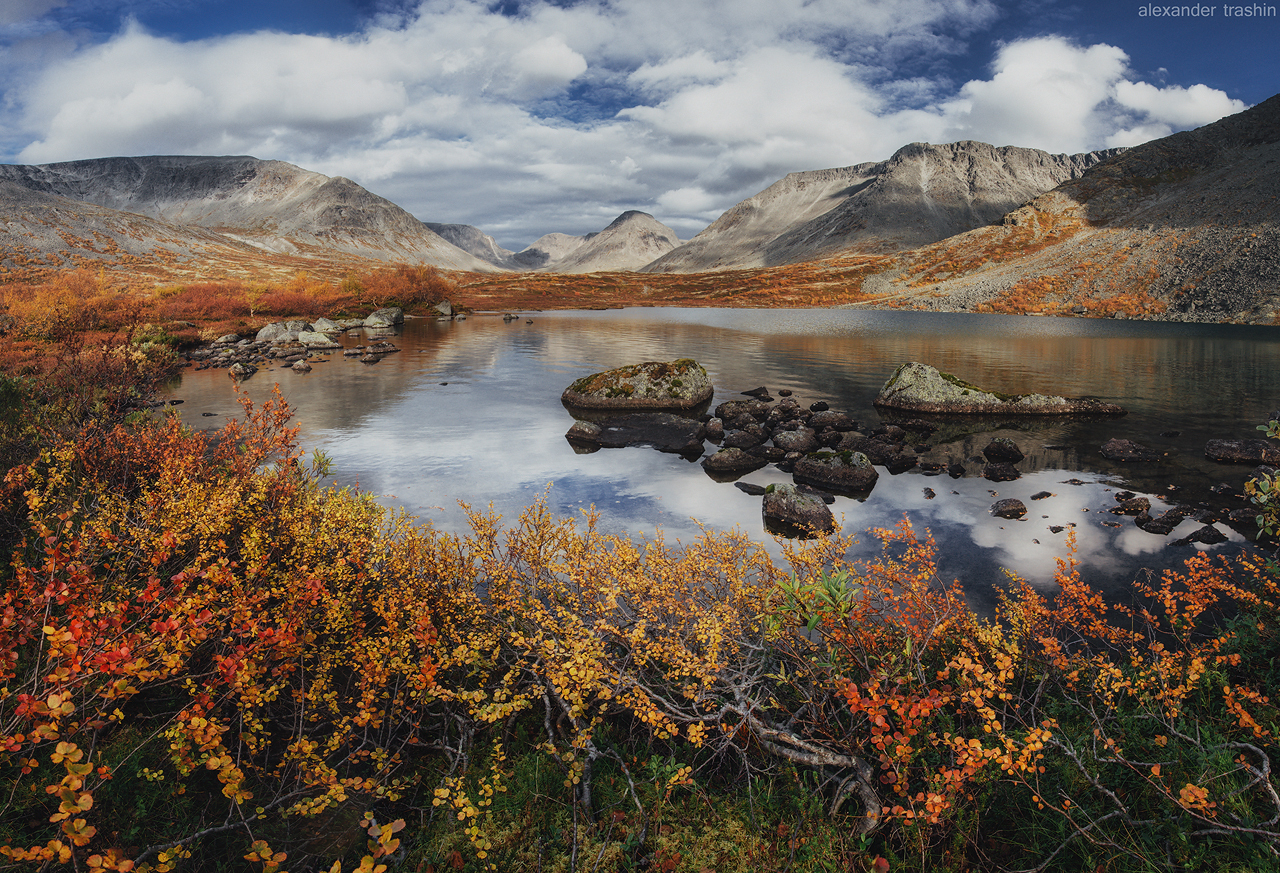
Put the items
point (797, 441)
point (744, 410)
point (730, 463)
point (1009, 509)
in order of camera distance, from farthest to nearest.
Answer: point (744, 410), point (797, 441), point (730, 463), point (1009, 509)

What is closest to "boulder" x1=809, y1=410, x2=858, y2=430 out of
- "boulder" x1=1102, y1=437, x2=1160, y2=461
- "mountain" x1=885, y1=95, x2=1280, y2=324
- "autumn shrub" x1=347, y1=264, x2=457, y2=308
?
"boulder" x1=1102, y1=437, x2=1160, y2=461

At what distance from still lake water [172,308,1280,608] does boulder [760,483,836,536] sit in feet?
1.88

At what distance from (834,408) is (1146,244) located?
479 feet

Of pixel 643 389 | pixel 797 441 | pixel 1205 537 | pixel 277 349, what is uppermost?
pixel 277 349

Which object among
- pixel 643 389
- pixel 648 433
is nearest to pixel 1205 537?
pixel 648 433

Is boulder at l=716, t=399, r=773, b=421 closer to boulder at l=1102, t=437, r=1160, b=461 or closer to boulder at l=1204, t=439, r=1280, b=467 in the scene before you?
boulder at l=1102, t=437, r=1160, b=461

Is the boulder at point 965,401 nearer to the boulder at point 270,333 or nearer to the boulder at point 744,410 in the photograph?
the boulder at point 744,410

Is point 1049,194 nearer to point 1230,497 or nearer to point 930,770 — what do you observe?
point 1230,497

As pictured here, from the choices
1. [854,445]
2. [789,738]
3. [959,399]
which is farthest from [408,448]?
[959,399]

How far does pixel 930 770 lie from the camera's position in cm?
673

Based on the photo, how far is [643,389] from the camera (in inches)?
1368

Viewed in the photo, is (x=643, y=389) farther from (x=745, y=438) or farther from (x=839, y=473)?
(x=839, y=473)

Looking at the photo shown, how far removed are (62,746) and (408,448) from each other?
74.8 feet

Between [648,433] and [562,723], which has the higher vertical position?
A: [648,433]
